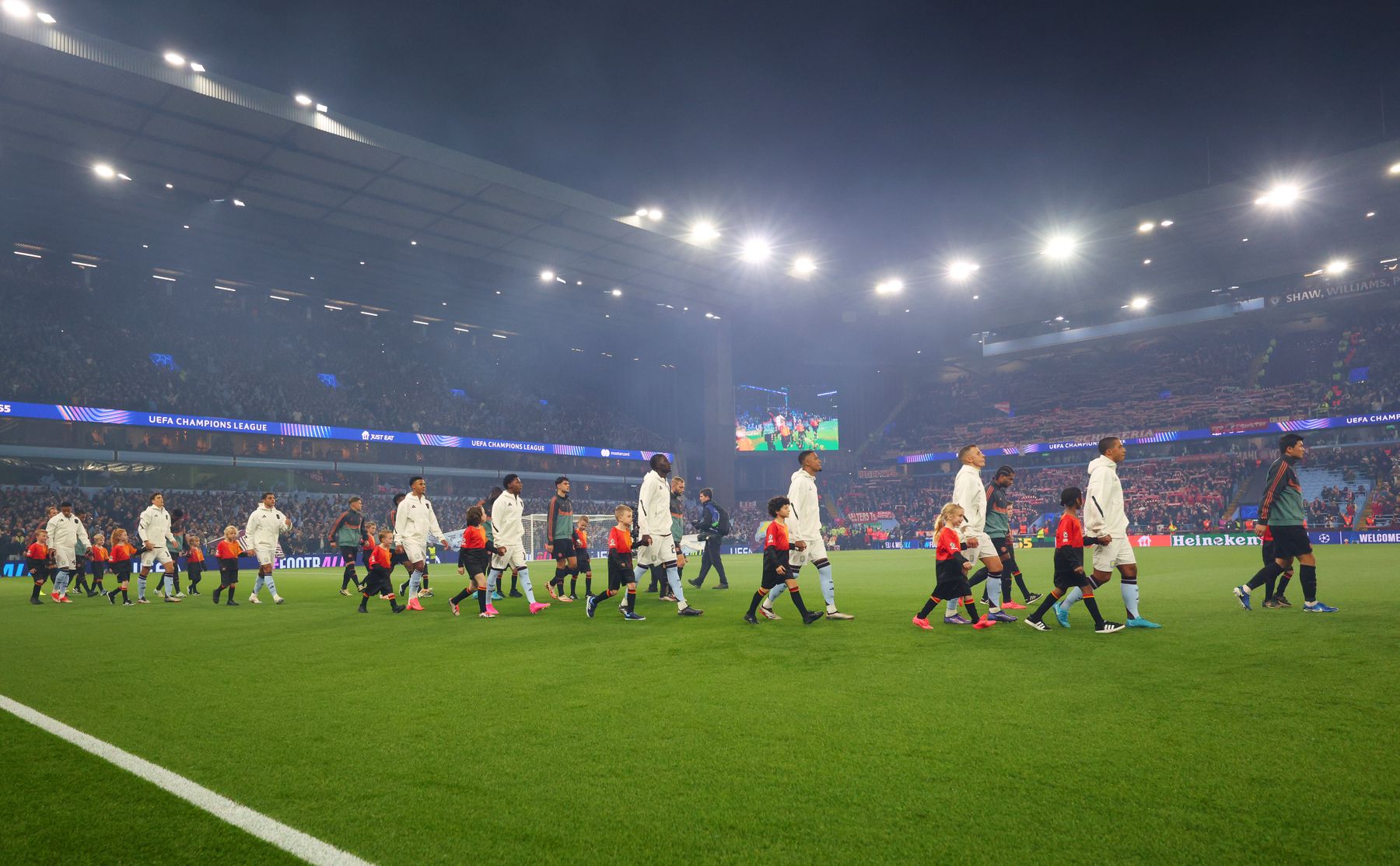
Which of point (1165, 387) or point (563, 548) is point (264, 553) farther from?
point (1165, 387)

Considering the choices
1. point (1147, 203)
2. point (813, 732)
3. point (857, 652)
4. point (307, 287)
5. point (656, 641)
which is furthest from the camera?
point (307, 287)

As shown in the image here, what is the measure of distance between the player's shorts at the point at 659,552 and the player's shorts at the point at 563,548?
10.1 ft

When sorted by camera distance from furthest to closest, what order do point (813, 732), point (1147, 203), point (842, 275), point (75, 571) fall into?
point (842, 275) < point (1147, 203) < point (75, 571) < point (813, 732)

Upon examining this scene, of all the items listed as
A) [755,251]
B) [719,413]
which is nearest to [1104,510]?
[755,251]

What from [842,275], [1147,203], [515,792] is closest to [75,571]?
[515,792]

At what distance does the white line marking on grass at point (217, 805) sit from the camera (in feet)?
9.05

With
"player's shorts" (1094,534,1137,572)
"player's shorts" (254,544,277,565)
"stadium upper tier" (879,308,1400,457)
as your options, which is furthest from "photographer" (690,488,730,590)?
"stadium upper tier" (879,308,1400,457)

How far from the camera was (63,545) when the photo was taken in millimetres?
15094

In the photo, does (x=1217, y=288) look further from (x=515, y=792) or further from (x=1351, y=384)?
(x=515, y=792)

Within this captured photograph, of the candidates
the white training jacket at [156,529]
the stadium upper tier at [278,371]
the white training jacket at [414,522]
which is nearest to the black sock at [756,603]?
the white training jacket at [414,522]

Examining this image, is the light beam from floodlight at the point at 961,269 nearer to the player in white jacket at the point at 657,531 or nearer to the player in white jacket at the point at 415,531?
the player in white jacket at the point at 657,531

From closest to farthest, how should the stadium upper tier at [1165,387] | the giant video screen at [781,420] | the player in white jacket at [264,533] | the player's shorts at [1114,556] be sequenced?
the player's shorts at [1114,556] < the player in white jacket at [264,533] < the stadium upper tier at [1165,387] < the giant video screen at [781,420]

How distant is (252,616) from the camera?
11562mm

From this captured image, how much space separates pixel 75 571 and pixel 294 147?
41.1 ft
